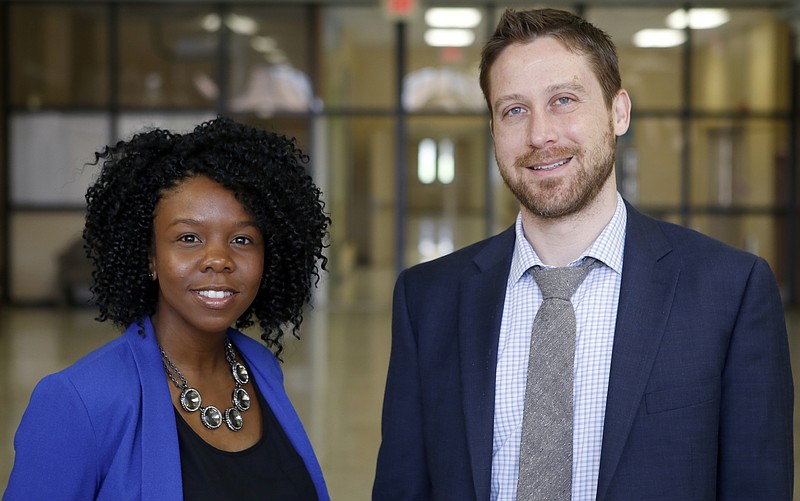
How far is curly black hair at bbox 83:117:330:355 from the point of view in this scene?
7.17 ft

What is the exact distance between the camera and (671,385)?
6.30ft

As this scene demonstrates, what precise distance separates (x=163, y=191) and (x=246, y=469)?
0.67m

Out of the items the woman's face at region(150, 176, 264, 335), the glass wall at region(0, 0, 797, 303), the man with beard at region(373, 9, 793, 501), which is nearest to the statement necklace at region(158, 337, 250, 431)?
the woman's face at region(150, 176, 264, 335)

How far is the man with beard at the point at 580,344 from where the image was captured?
1903mm

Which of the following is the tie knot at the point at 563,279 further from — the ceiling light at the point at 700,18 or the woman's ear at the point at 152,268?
the ceiling light at the point at 700,18

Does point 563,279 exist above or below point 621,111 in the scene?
below

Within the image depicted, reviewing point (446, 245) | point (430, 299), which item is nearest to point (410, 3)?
point (446, 245)

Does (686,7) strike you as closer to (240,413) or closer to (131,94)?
(131,94)

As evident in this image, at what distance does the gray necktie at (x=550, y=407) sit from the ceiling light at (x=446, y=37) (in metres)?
12.5

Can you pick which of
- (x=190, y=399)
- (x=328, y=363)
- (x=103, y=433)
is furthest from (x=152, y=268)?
(x=328, y=363)

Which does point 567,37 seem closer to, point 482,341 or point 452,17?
point 482,341

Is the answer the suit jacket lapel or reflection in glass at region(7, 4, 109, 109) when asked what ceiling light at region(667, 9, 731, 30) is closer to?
reflection in glass at region(7, 4, 109, 109)

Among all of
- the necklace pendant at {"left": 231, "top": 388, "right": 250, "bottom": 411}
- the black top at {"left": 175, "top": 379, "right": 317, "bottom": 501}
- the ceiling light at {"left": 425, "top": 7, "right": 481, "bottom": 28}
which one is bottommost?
the black top at {"left": 175, "top": 379, "right": 317, "bottom": 501}

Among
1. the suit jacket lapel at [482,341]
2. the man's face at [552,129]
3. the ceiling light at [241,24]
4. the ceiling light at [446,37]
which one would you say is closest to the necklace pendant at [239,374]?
the suit jacket lapel at [482,341]
